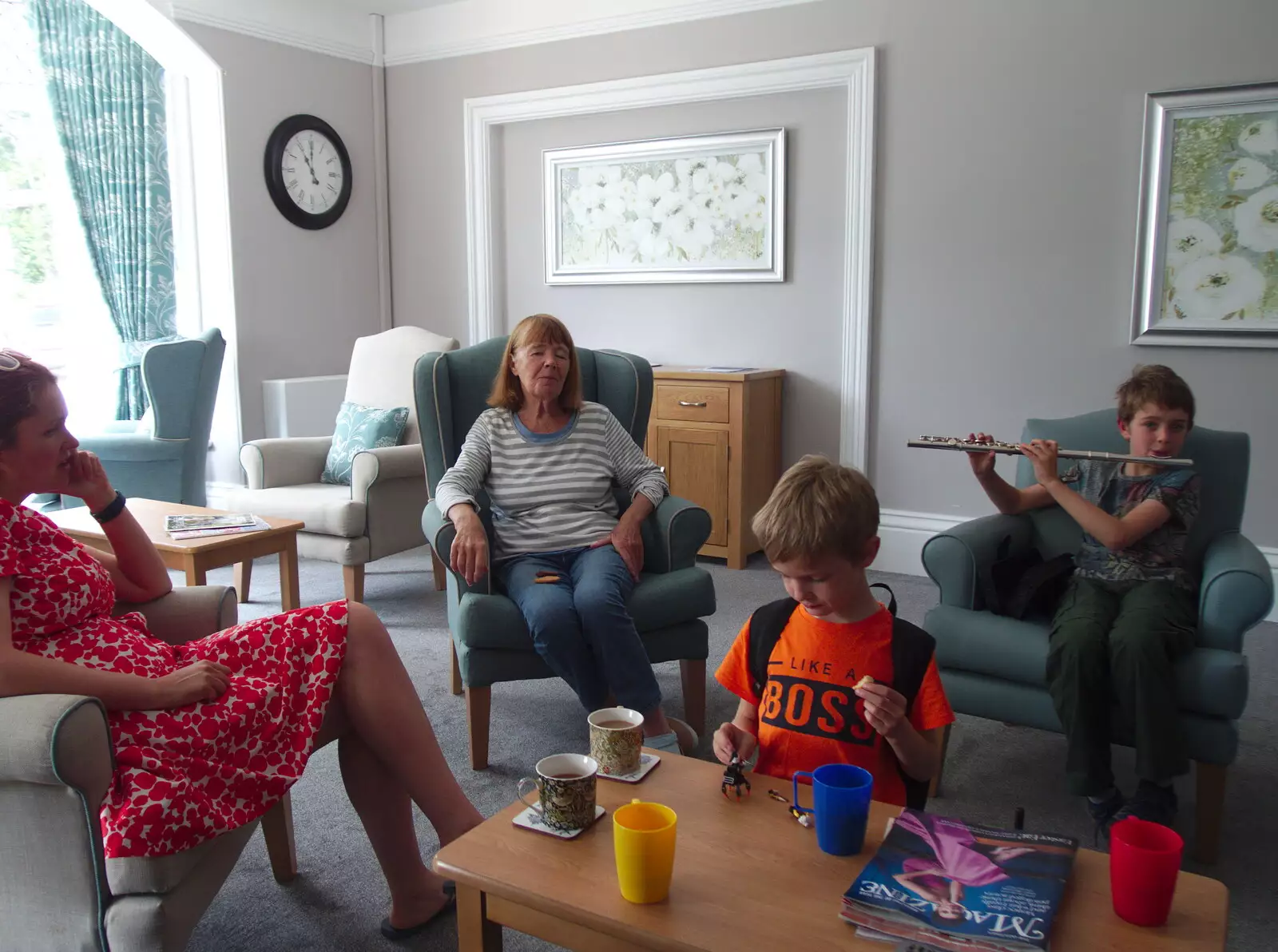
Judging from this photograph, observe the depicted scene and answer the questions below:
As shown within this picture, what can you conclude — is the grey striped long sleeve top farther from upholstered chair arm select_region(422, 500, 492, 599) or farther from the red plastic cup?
the red plastic cup

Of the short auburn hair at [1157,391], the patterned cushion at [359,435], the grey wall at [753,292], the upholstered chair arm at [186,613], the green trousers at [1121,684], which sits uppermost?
the grey wall at [753,292]

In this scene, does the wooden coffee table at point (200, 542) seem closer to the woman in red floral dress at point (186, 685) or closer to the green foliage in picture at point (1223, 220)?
the woman in red floral dress at point (186, 685)

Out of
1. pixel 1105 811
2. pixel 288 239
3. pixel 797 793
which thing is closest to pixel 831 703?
pixel 797 793

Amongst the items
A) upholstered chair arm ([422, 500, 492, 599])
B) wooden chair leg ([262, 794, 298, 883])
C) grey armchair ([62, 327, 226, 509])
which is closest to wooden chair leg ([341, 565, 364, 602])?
grey armchair ([62, 327, 226, 509])

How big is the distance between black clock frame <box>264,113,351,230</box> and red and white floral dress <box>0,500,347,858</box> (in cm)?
366

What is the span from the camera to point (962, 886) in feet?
3.74

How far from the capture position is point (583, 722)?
2.71 m

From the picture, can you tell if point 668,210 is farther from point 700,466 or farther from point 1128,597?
point 1128,597

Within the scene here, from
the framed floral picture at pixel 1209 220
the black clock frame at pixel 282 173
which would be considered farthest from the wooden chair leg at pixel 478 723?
the black clock frame at pixel 282 173

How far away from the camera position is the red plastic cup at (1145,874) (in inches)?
41.7

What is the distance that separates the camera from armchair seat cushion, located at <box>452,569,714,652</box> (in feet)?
7.65

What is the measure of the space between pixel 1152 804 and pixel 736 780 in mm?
1138

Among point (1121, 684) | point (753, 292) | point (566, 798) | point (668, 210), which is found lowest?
point (1121, 684)

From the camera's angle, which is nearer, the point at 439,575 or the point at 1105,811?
the point at 1105,811
